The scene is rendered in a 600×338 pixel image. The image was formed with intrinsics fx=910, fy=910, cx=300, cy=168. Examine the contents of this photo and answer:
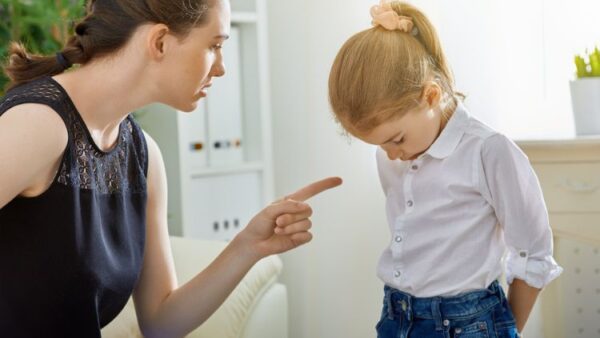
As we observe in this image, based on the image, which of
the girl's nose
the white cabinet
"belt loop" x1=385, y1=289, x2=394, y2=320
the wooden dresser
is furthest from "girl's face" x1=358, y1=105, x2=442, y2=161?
the white cabinet

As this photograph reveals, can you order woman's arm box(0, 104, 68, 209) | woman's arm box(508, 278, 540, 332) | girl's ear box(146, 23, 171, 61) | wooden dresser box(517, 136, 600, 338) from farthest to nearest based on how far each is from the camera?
wooden dresser box(517, 136, 600, 338) < woman's arm box(508, 278, 540, 332) < girl's ear box(146, 23, 171, 61) < woman's arm box(0, 104, 68, 209)

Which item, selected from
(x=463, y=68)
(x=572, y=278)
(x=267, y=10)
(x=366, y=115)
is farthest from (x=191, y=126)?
(x=366, y=115)

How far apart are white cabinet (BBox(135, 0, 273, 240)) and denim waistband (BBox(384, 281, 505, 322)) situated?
1440 millimetres

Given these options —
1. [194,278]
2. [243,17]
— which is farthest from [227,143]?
[194,278]

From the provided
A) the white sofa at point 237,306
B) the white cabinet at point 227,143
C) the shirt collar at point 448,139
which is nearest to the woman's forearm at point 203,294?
the white sofa at point 237,306

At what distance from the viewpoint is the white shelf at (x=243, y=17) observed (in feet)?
9.59

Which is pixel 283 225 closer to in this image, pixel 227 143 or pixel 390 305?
pixel 390 305

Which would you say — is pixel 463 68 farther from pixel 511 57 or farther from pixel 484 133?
pixel 484 133

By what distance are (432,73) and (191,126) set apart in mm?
1487

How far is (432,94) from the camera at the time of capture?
1.50m

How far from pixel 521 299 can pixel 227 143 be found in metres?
1.60

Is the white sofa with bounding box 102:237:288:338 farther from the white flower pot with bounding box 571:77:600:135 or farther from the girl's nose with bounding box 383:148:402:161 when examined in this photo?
the white flower pot with bounding box 571:77:600:135

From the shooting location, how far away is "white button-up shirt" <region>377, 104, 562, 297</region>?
58.8 inches

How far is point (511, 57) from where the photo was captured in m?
2.88
